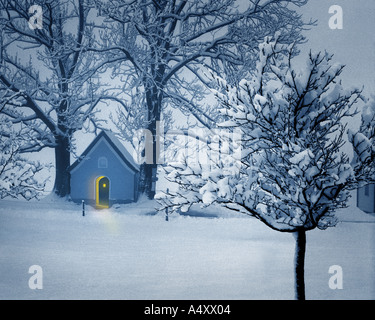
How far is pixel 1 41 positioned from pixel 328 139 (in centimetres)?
908

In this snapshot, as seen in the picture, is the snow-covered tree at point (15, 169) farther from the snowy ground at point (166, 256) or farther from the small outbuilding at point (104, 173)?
the small outbuilding at point (104, 173)

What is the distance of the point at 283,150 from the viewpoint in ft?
14.0

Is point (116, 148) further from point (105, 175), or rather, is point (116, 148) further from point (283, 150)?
point (283, 150)

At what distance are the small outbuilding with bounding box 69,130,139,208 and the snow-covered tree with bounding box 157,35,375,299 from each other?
257 inches

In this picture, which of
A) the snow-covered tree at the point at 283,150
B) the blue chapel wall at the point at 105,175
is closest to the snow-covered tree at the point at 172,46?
the blue chapel wall at the point at 105,175

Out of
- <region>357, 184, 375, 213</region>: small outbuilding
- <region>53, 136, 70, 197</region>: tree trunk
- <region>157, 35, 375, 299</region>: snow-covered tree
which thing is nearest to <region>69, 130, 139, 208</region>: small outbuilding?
<region>53, 136, 70, 197</region>: tree trunk

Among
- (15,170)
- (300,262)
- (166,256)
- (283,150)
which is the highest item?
(283,150)

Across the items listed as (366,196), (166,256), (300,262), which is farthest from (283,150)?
(366,196)

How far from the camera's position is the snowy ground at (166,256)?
5973 mm

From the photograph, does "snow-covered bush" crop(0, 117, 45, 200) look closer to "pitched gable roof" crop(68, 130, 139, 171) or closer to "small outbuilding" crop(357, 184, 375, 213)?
"pitched gable roof" crop(68, 130, 139, 171)

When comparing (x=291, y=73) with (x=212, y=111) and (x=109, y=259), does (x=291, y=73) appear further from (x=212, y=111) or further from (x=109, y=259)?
(x=212, y=111)

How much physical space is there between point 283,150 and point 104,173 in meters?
8.18

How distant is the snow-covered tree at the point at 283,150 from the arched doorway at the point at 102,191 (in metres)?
6.17

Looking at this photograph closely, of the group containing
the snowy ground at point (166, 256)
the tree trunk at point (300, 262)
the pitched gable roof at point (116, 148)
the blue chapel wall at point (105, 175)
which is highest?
the pitched gable roof at point (116, 148)
